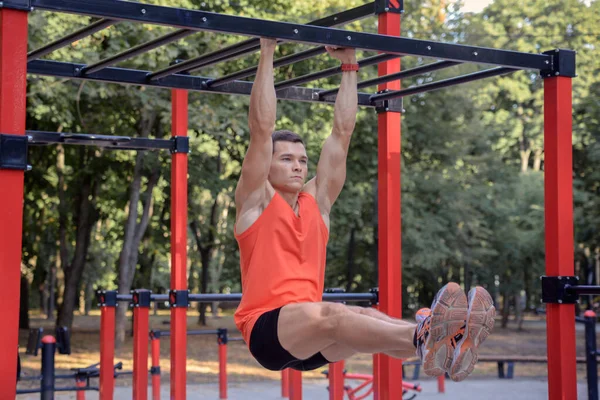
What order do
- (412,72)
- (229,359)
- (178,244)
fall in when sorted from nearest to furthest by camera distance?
(412,72), (178,244), (229,359)

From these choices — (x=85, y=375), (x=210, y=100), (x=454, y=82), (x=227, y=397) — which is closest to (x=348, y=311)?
(x=454, y=82)

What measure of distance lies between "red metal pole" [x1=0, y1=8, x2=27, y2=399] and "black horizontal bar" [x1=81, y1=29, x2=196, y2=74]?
73cm

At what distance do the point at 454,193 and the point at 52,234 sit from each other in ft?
32.9

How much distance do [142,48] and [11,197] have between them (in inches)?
47.4

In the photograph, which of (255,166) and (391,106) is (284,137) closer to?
(255,166)

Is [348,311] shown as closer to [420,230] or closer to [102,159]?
[102,159]

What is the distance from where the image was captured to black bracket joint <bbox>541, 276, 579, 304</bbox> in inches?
191

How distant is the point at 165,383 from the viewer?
43.3ft

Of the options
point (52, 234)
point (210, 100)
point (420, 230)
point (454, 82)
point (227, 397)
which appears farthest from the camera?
point (52, 234)

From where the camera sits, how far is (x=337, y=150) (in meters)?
4.88

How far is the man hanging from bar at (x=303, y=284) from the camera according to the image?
3611mm

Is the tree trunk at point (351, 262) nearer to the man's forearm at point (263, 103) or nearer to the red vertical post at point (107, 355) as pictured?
the red vertical post at point (107, 355)

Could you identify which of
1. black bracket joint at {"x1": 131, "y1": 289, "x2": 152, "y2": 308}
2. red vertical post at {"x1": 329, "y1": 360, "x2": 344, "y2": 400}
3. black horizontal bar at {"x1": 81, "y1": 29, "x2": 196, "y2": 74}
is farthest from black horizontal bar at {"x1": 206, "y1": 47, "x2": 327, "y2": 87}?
red vertical post at {"x1": 329, "y1": 360, "x2": 344, "y2": 400}

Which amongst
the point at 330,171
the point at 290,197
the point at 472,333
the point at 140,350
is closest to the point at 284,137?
the point at 290,197
